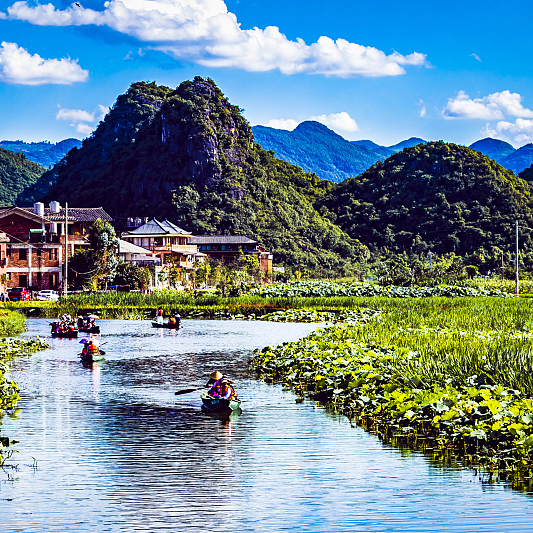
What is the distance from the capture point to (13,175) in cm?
14550

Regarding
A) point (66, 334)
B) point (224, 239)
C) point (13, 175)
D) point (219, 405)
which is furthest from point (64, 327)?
point (13, 175)

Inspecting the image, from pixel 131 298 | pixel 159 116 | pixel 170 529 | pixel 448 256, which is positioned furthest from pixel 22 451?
pixel 159 116

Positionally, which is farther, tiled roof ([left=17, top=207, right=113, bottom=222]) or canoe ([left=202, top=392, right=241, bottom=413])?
tiled roof ([left=17, top=207, right=113, bottom=222])

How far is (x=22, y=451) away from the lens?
41.4 feet

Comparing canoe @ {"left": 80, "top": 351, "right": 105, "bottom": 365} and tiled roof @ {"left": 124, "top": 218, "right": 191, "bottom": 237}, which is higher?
tiled roof @ {"left": 124, "top": 218, "right": 191, "bottom": 237}

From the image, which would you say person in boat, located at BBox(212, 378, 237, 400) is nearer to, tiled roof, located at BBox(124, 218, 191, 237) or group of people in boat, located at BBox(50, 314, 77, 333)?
group of people in boat, located at BBox(50, 314, 77, 333)

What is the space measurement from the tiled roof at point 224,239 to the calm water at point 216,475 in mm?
78902

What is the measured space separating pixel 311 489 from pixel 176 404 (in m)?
7.20

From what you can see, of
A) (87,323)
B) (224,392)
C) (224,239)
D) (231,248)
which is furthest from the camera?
(224,239)

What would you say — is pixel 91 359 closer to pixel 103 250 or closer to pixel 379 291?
pixel 379 291

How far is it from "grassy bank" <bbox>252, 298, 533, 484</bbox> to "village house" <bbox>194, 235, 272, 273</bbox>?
232 feet

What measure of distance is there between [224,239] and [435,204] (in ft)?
132

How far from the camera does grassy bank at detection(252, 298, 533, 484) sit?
1193cm

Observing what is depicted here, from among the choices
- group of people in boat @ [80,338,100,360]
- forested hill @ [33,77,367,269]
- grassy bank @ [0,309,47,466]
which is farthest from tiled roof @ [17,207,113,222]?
group of people in boat @ [80,338,100,360]
